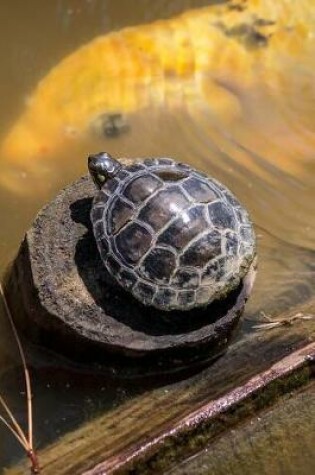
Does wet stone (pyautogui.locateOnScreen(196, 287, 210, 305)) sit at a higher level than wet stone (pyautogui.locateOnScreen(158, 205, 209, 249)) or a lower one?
lower

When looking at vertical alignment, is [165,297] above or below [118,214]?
below

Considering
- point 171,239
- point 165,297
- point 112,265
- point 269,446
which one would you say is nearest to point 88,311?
point 112,265

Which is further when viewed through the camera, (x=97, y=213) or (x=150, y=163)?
(x=150, y=163)

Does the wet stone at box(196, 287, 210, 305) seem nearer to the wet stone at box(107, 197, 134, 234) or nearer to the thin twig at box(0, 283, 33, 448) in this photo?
the wet stone at box(107, 197, 134, 234)

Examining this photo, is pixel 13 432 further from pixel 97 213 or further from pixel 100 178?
pixel 100 178

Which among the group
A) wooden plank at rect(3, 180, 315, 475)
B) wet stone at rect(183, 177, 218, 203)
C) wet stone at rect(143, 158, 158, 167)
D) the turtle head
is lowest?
wooden plank at rect(3, 180, 315, 475)

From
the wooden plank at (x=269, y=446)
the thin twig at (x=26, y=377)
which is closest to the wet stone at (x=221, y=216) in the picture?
the wooden plank at (x=269, y=446)

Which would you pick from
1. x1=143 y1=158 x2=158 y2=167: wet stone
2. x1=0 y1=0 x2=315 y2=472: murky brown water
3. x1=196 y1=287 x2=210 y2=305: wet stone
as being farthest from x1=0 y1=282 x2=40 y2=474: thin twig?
x1=143 y1=158 x2=158 y2=167: wet stone
